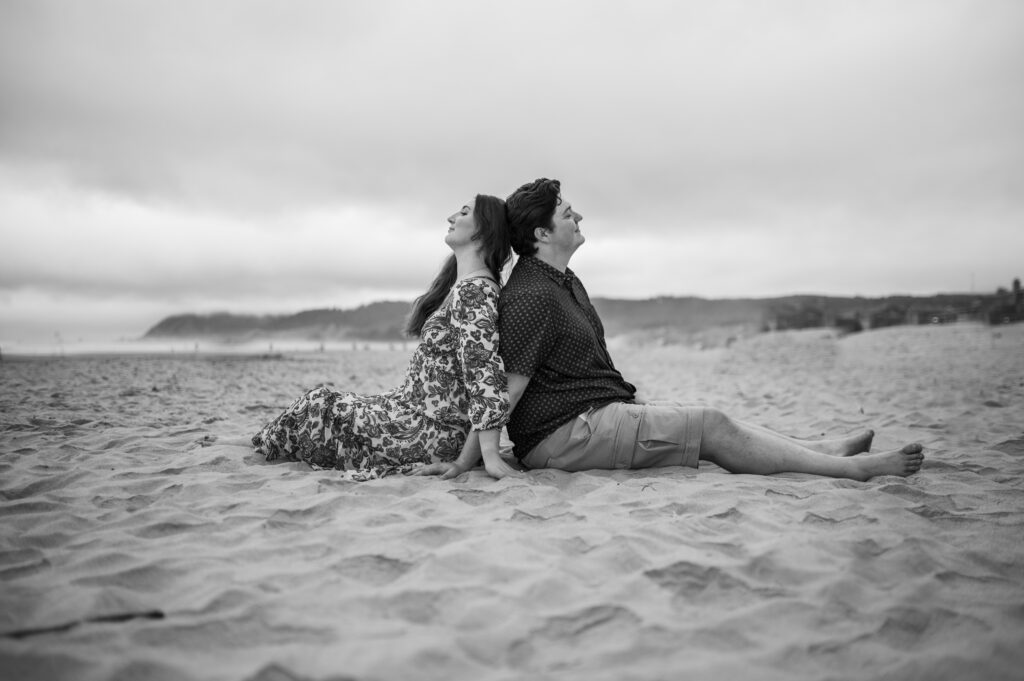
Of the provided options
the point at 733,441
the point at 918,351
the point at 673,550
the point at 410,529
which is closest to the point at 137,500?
the point at 410,529

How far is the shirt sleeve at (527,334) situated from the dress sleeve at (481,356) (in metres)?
A: 0.07

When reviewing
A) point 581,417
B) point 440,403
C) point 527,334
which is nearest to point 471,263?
point 527,334

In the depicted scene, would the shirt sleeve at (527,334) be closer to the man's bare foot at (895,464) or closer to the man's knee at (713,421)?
the man's knee at (713,421)

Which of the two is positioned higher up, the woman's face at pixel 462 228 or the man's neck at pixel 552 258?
the woman's face at pixel 462 228

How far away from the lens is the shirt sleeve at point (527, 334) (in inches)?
139

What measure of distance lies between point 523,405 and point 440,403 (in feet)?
1.68

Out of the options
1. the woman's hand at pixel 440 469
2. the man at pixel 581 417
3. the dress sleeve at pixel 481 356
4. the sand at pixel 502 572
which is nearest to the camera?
the sand at pixel 502 572

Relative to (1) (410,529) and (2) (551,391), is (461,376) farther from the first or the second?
(1) (410,529)

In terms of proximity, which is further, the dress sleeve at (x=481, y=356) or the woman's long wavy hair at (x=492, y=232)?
the woman's long wavy hair at (x=492, y=232)

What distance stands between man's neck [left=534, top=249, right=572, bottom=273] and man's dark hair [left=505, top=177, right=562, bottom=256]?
0.16ft

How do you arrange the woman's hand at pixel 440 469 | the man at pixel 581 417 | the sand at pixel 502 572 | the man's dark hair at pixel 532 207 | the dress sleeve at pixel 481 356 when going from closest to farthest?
the sand at pixel 502 572
the dress sleeve at pixel 481 356
the man at pixel 581 417
the woman's hand at pixel 440 469
the man's dark hair at pixel 532 207

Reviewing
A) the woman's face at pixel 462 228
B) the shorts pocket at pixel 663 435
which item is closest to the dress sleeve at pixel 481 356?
the woman's face at pixel 462 228

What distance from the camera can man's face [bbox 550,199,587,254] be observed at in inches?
148

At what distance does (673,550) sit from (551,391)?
138 centimetres
